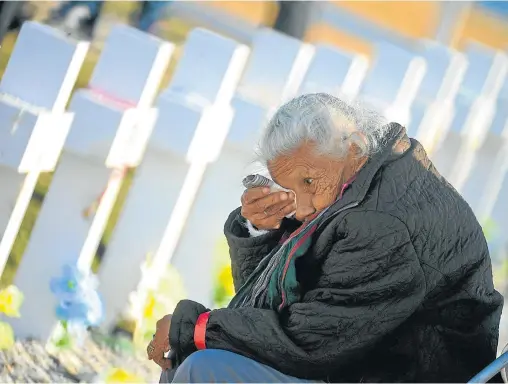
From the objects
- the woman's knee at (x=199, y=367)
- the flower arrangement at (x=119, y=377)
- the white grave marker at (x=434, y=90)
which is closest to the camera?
the woman's knee at (x=199, y=367)

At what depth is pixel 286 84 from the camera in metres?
5.04

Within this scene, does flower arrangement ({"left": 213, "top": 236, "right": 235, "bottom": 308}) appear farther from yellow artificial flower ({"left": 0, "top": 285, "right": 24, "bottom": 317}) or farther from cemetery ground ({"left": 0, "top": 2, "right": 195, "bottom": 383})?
yellow artificial flower ({"left": 0, "top": 285, "right": 24, "bottom": 317})

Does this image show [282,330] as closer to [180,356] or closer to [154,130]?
[180,356]

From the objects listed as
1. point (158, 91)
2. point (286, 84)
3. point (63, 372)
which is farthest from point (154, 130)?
point (63, 372)

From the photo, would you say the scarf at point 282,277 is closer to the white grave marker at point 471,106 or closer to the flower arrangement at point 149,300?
the flower arrangement at point 149,300

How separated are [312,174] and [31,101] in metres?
1.70

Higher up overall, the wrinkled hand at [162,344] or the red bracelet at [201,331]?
the red bracelet at [201,331]

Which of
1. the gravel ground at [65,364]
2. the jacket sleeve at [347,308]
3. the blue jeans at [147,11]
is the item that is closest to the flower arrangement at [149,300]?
the gravel ground at [65,364]

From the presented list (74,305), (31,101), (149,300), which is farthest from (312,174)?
(149,300)

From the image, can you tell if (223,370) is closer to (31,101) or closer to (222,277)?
(31,101)

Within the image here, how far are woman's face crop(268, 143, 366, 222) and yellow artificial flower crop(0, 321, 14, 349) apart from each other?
1932mm

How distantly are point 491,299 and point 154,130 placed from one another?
A: 2.07 m

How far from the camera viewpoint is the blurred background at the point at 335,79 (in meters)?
4.54

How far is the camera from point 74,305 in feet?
15.1
